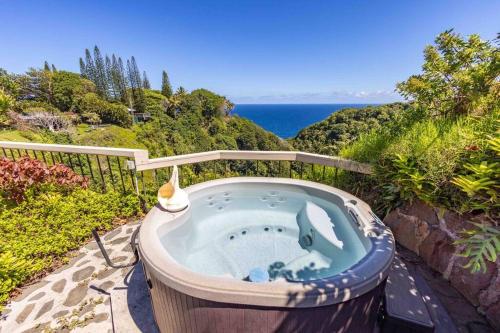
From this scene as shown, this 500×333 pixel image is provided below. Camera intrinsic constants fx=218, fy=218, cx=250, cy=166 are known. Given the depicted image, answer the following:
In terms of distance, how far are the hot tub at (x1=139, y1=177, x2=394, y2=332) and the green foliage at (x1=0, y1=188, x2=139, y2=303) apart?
1411mm

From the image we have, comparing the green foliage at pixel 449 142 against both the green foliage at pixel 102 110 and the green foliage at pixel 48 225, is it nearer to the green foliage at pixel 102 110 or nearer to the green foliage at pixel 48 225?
the green foliage at pixel 48 225

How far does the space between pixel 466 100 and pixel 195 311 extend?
372 cm

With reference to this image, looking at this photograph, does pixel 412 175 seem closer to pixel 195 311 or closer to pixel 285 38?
pixel 195 311

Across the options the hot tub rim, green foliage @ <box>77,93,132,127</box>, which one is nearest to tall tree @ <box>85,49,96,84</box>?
green foliage @ <box>77,93,132,127</box>

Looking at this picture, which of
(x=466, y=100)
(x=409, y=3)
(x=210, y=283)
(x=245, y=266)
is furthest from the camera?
(x=409, y=3)

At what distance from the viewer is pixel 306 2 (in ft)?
24.3

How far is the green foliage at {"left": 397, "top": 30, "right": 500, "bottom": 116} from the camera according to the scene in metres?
2.56

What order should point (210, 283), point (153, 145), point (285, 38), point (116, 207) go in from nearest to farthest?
point (210, 283)
point (116, 207)
point (285, 38)
point (153, 145)

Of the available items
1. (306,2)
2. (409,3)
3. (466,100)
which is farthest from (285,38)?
(466,100)

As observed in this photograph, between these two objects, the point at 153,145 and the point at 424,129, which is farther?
the point at 153,145

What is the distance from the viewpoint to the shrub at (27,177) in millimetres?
3418

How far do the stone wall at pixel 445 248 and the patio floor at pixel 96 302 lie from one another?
0.08 meters

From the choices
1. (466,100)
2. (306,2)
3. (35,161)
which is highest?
(306,2)

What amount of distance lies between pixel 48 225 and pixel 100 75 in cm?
4475
